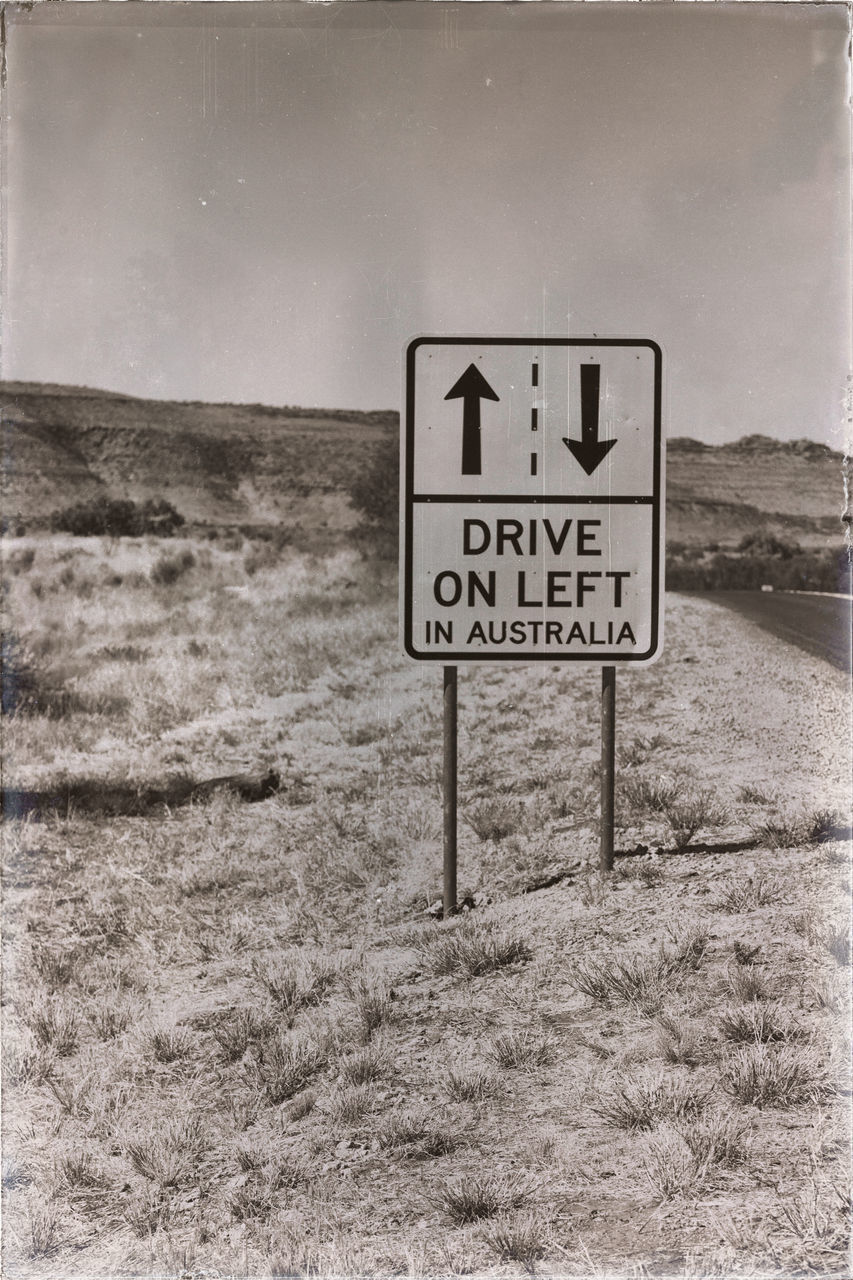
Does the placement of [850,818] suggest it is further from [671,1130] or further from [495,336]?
[495,336]

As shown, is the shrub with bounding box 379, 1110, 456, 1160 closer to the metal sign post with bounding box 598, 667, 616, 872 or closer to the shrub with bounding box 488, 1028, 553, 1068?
the shrub with bounding box 488, 1028, 553, 1068

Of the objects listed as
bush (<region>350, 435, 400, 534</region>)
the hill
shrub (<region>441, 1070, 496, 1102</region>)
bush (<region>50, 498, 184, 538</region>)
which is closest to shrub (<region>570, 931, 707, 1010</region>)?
shrub (<region>441, 1070, 496, 1102</region>)

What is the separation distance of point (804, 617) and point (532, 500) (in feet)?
25.3

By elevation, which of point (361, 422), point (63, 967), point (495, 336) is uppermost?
point (361, 422)

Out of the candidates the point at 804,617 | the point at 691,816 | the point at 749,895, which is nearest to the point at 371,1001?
the point at 749,895

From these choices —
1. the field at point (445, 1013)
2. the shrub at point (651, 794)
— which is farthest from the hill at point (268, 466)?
the shrub at point (651, 794)

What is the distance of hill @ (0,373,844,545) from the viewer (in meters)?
22.8

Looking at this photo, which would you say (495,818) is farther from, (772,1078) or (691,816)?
(772,1078)

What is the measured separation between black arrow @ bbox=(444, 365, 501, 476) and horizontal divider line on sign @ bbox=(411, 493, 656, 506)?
0.31ft

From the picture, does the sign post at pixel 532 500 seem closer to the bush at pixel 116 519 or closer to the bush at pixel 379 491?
the bush at pixel 116 519

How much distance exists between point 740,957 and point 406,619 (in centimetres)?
189

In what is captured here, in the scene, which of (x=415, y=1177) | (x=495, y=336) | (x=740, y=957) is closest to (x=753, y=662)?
(x=740, y=957)

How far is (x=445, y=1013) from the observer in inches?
155

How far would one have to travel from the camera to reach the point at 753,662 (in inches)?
313
